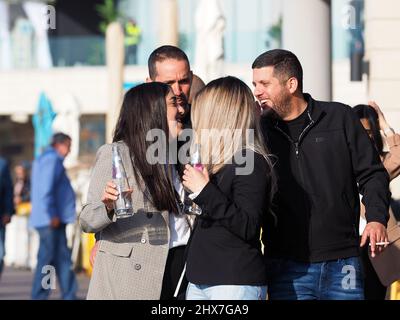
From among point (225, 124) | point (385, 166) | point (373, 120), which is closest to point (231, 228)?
point (225, 124)

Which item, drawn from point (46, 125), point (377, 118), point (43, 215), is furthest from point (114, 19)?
point (377, 118)

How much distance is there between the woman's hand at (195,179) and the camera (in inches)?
192

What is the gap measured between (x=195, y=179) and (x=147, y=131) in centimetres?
52

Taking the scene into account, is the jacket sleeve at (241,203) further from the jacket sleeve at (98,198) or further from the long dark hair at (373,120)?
the long dark hair at (373,120)

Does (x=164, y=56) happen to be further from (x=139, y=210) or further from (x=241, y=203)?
(x=241, y=203)

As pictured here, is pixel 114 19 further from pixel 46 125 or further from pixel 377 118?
Result: pixel 377 118

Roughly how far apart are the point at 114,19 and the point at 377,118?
3615 cm

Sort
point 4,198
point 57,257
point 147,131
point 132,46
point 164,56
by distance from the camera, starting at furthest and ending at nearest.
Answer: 1. point 132,46
2. point 57,257
3. point 4,198
4. point 164,56
5. point 147,131

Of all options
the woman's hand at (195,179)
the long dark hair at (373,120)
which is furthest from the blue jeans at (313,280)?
the long dark hair at (373,120)

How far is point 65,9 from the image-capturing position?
47906 mm

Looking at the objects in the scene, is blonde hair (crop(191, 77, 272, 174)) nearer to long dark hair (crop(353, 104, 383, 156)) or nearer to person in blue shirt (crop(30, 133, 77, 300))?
long dark hair (crop(353, 104, 383, 156))

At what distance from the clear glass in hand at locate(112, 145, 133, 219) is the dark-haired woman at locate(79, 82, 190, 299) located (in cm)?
6

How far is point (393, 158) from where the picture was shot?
7309 mm

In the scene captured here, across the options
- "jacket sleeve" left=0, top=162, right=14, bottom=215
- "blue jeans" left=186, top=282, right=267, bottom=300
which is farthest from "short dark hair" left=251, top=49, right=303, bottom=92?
"jacket sleeve" left=0, top=162, right=14, bottom=215
